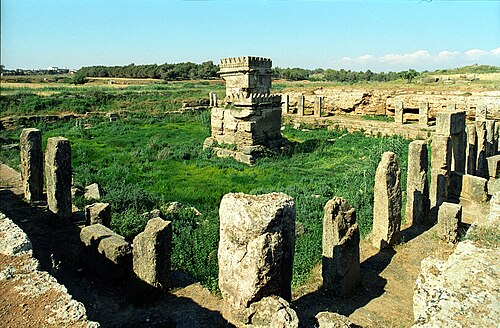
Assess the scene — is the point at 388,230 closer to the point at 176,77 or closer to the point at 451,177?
the point at 451,177

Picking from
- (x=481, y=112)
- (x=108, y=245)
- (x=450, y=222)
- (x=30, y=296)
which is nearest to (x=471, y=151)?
(x=450, y=222)

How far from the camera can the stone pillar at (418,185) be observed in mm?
8953

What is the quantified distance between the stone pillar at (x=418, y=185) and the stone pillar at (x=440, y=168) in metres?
1.12

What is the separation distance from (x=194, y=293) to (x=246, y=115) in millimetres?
11435

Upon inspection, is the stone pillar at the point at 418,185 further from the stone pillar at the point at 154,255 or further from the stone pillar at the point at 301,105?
the stone pillar at the point at 301,105

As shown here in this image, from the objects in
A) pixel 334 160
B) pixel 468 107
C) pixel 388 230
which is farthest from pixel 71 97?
pixel 388 230

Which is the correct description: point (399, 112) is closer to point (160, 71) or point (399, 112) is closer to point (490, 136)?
point (490, 136)

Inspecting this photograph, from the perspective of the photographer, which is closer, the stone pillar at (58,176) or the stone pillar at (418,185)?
the stone pillar at (58,176)

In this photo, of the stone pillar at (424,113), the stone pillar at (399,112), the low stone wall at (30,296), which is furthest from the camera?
the stone pillar at (399,112)

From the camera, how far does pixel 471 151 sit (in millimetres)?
12672

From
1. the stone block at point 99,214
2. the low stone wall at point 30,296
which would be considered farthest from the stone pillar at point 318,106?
the low stone wall at point 30,296

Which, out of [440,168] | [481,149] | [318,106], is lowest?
[440,168]

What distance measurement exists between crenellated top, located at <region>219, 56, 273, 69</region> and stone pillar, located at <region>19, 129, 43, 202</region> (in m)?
10.6

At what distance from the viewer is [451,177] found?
10938 mm
